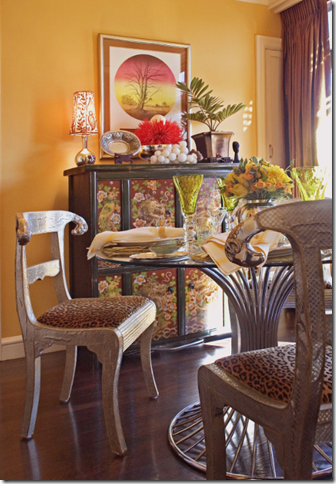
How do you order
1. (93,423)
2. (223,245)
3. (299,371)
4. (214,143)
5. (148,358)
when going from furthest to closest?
(214,143) → (148,358) → (93,423) → (223,245) → (299,371)

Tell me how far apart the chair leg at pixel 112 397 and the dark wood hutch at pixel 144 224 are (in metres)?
1.19

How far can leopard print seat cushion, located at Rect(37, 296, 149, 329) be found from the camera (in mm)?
2141

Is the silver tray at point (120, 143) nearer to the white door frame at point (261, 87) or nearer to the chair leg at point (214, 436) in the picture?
the white door frame at point (261, 87)

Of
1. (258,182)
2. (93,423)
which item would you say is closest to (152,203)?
(258,182)

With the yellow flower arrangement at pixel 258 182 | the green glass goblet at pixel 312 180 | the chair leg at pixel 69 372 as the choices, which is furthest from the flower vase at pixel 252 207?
the chair leg at pixel 69 372

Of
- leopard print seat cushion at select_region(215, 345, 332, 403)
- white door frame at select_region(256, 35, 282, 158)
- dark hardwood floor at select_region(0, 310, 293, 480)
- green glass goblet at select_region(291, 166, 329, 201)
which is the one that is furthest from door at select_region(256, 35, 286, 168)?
leopard print seat cushion at select_region(215, 345, 332, 403)

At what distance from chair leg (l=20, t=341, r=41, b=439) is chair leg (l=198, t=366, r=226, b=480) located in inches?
43.4

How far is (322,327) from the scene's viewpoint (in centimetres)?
108

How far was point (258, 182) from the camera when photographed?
2070mm

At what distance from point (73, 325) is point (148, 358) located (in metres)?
0.61

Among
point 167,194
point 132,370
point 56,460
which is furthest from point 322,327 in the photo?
point 167,194

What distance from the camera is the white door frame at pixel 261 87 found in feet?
14.7

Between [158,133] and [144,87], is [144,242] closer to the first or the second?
[158,133]

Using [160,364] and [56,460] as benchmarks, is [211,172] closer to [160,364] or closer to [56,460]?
[160,364]
